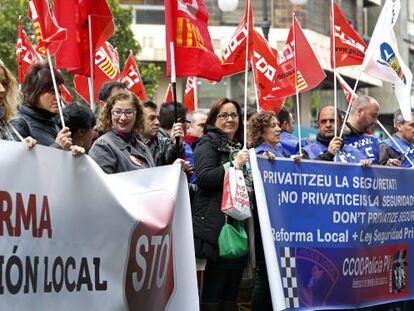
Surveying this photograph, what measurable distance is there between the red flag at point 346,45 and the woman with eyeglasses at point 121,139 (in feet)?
11.7

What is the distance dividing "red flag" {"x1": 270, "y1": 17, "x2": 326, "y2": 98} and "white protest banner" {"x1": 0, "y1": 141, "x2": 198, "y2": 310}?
3.48 m

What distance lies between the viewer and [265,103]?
10289mm

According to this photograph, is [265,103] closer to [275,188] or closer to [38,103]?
[275,188]

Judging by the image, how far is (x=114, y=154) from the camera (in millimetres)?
6168

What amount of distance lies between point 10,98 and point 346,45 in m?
4.94

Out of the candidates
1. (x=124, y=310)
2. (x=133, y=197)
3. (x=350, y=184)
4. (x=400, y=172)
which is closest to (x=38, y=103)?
(x=133, y=197)

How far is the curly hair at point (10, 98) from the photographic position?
5.25 metres

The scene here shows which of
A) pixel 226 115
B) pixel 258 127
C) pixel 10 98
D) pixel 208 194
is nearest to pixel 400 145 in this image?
pixel 258 127

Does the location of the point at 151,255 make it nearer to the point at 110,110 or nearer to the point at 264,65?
the point at 110,110

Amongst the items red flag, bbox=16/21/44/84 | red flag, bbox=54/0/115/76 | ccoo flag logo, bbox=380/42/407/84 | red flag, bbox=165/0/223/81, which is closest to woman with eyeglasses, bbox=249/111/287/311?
red flag, bbox=165/0/223/81

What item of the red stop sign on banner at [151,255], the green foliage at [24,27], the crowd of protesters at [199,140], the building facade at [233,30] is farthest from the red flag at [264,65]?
the building facade at [233,30]

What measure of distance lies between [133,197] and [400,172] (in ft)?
10.6

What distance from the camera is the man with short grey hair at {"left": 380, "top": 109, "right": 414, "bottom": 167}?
353 inches

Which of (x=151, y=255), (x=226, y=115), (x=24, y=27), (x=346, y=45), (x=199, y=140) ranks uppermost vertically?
(x=24, y=27)
